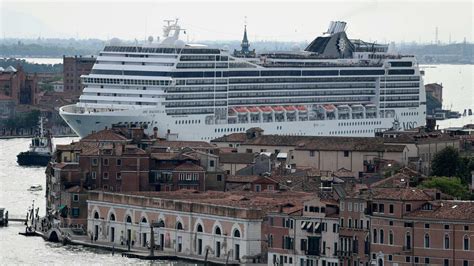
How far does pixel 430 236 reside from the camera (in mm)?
42062

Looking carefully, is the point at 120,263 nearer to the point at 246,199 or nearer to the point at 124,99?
the point at 246,199

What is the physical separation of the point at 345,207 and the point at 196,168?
11885 mm

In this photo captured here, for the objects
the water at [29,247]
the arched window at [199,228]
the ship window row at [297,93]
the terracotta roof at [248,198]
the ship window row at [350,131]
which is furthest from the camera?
the ship window row at [350,131]

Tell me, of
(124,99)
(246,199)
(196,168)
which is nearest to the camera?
(246,199)

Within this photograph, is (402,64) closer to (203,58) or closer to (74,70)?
→ (203,58)

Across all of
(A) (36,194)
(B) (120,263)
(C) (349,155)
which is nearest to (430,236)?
(B) (120,263)

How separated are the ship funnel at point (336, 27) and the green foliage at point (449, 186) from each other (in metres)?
37.6

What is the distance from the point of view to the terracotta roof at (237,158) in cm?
5944

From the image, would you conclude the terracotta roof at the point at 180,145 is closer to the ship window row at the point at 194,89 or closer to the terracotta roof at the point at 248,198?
the terracotta roof at the point at 248,198

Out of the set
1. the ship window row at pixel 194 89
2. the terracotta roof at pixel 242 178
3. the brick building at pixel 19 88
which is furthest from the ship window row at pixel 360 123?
the brick building at pixel 19 88

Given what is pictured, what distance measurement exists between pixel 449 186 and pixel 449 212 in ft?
24.6

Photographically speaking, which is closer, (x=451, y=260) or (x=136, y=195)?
(x=451, y=260)

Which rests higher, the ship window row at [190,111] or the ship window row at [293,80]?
the ship window row at [293,80]

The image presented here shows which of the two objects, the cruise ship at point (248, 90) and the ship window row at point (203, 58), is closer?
the cruise ship at point (248, 90)
